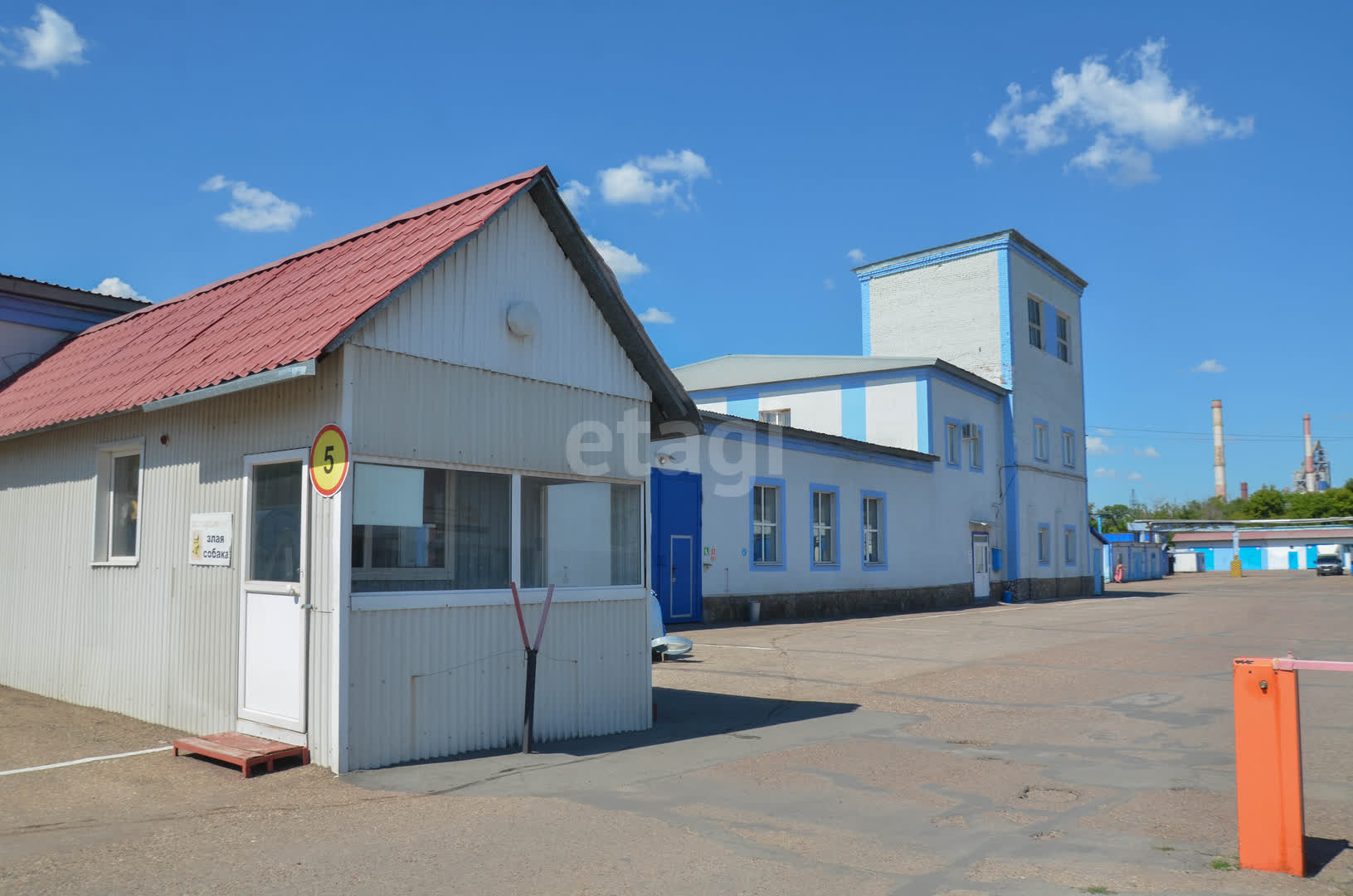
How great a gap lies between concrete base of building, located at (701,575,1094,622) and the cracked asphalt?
10.6 meters

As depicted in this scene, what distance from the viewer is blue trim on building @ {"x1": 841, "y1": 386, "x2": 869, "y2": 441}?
32.7 m

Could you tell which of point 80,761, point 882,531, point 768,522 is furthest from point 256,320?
point 882,531

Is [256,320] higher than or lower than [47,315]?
lower

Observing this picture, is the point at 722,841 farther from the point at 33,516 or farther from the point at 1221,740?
the point at 33,516

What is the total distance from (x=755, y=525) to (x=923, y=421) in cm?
987

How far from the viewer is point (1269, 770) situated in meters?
5.30

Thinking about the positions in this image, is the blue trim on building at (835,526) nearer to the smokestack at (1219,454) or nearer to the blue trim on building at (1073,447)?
the blue trim on building at (1073,447)

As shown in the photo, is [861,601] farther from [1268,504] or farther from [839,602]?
[1268,504]

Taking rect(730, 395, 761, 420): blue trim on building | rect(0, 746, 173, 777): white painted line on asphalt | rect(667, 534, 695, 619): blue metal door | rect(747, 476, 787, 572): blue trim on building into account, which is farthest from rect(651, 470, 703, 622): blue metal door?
rect(730, 395, 761, 420): blue trim on building

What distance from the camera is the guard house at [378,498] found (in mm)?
7555

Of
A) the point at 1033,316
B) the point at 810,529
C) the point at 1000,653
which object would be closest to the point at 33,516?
the point at 1000,653

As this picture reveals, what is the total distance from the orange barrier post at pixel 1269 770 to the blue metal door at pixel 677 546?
1533 centimetres

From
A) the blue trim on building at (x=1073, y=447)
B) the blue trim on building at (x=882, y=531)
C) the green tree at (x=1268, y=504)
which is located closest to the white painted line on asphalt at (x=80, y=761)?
the blue trim on building at (x=882, y=531)

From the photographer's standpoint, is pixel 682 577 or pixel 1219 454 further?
pixel 1219 454
